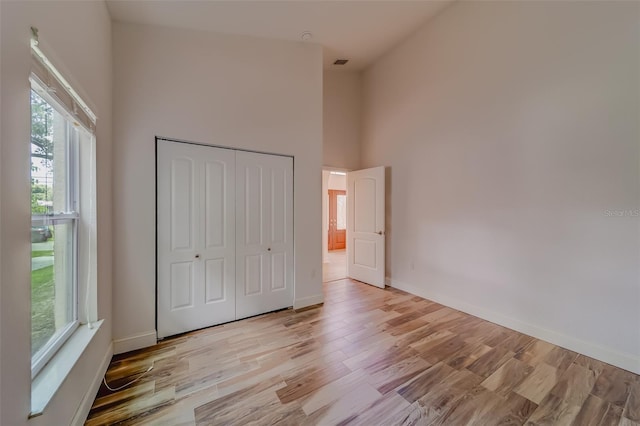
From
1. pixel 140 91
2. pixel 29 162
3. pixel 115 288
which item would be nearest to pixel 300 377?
pixel 115 288

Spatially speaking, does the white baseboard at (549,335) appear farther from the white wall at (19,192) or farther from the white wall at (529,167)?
the white wall at (19,192)

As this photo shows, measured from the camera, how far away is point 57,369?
137cm

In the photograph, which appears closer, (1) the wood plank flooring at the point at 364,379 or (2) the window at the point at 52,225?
(2) the window at the point at 52,225

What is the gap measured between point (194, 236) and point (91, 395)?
4.64ft

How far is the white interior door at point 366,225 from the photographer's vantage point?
4.16 m

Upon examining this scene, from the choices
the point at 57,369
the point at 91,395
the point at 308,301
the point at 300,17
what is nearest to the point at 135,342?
the point at 91,395

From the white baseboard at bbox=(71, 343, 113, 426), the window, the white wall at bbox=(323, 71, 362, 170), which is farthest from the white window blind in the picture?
the white wall at bbox=(323, 71, 362, 170)

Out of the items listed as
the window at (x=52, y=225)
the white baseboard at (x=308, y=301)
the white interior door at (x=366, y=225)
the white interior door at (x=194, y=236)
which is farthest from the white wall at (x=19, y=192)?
the white interior door at (x=366, y=225)

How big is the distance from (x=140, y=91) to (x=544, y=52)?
4065mm

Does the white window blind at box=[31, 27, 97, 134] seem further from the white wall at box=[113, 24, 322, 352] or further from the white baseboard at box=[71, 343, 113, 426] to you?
the white baseboard at box=[71, 343, 113, 426]

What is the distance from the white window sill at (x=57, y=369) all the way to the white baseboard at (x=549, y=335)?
3744 mm

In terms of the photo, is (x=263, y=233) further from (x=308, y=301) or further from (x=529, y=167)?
(x=529, y=167)

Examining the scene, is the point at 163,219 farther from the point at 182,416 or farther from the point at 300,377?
the point at 300,377


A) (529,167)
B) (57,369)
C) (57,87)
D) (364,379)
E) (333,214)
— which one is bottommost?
(364,379)
